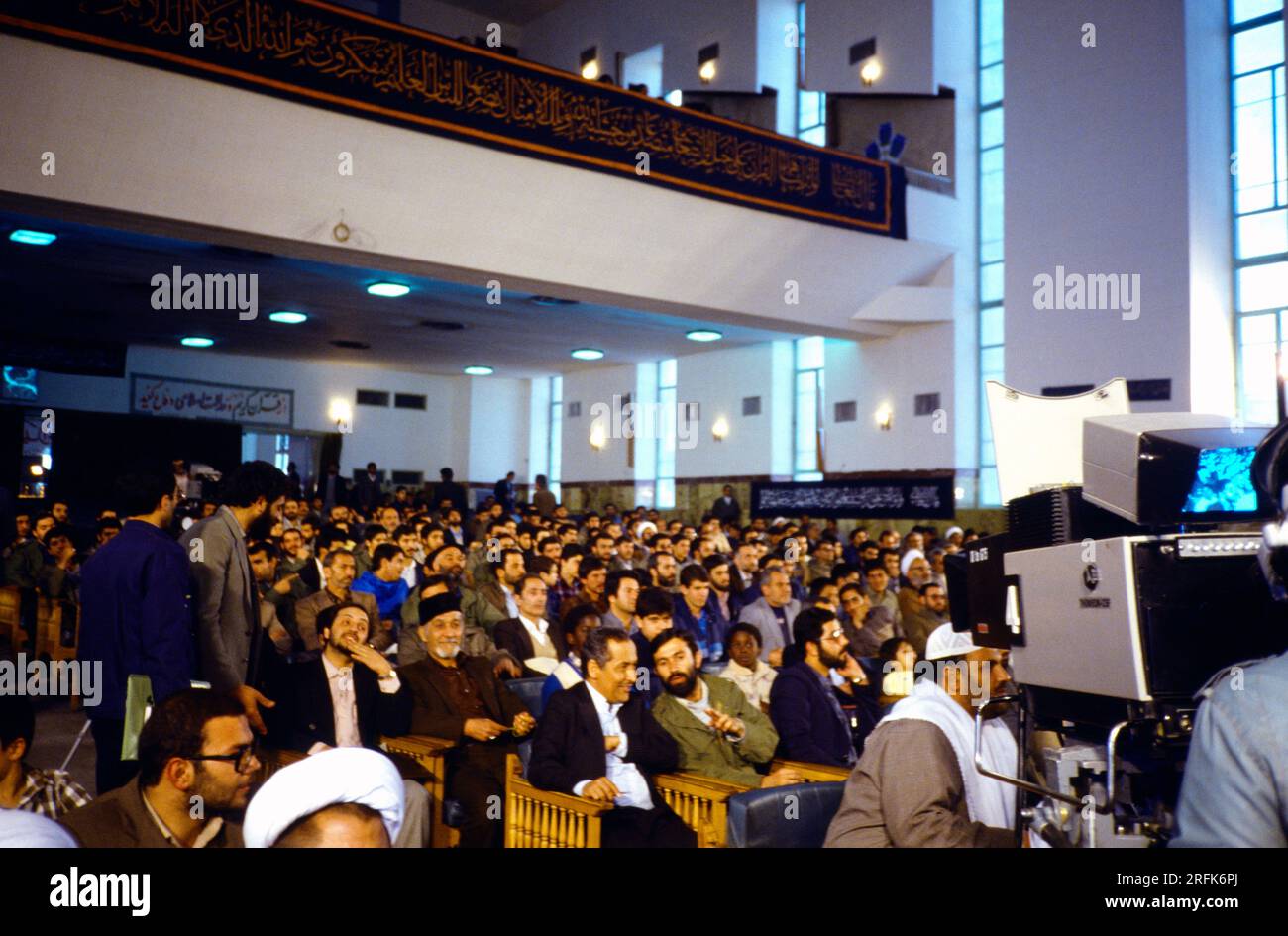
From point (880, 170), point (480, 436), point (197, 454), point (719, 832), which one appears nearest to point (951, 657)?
point (719, 832)

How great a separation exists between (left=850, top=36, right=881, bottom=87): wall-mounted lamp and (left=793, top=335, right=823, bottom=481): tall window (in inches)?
143

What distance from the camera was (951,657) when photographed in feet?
9.89

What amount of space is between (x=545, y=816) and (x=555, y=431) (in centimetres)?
1659

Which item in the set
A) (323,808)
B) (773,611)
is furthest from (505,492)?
(323,808)

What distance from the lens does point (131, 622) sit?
3.34 m

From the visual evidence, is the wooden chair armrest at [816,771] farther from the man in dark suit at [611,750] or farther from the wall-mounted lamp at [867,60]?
the wall-mounted lamp at [867,60]

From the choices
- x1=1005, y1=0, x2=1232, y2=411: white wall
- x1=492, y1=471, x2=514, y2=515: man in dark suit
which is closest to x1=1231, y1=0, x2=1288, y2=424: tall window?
x1=1005, y1=0, x2=1232, y2=411: white wall

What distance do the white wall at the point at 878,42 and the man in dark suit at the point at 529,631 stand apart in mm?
10495

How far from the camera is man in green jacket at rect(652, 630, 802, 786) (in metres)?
4.19

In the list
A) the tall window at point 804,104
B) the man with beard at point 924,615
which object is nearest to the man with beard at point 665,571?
the man with beard at point 924,615

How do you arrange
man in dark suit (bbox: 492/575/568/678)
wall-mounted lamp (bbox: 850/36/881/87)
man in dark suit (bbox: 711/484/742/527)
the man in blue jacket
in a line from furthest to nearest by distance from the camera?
man in dark suit (bbox: 711/484/742/527)
wall-mounted lamp (bbox: 850/36/881/87)
man in dark suit (bbox: 492/575/568/678)
the man in blue jacket

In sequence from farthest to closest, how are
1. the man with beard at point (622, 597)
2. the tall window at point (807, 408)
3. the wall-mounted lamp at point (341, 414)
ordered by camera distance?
the wall-mounted lamp at point (341, 414) < the tall window at point (807, 408) < the man with beard at point (622, 597)

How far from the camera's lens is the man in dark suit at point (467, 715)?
3.93 meters

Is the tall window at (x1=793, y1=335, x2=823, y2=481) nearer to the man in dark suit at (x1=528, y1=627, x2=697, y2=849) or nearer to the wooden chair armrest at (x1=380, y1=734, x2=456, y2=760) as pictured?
the man in dark suit at (x1=528, y1=627, x2=697, y2=849)
